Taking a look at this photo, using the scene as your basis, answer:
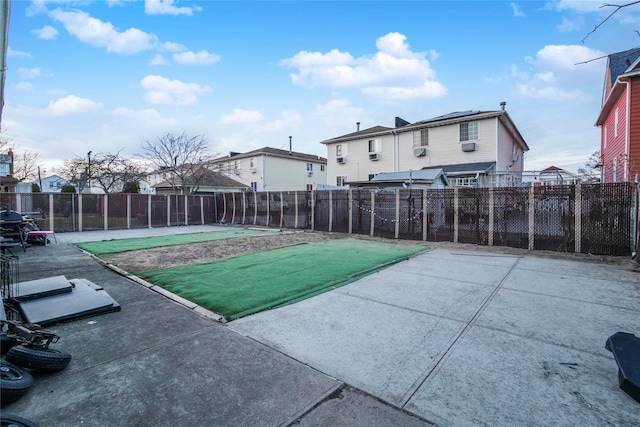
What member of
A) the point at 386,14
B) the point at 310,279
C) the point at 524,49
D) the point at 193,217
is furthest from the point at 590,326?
the point at 193,217

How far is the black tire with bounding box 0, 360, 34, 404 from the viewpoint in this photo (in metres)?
2.03

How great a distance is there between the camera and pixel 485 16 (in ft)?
25.4

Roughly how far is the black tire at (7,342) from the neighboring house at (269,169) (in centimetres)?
2688

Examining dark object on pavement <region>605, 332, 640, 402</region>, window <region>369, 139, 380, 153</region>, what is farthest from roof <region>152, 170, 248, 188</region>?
dark object on pavement <region>605, 332, 640, 402</region>

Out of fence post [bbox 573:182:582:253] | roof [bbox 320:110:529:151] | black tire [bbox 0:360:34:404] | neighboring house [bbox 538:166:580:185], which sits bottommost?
black tire [bbox 0:360:34:404]

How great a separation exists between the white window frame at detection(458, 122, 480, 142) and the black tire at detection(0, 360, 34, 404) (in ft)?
71.2

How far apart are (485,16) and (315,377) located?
928 centimetres

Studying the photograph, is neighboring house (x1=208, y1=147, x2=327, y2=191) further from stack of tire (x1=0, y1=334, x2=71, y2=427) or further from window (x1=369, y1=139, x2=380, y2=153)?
stack of tire (x1=0, y1=334, x2=71, y2=427)

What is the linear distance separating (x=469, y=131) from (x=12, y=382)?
22.0 metres

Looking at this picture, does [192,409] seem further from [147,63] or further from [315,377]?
[147,63]

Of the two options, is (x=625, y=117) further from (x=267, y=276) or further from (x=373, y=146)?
(x=373, y=146)

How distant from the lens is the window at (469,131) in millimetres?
19328

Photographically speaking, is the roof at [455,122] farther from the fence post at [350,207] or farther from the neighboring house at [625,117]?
the fence post at [350,207]

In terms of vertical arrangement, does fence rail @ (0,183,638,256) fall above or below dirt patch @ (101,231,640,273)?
above
